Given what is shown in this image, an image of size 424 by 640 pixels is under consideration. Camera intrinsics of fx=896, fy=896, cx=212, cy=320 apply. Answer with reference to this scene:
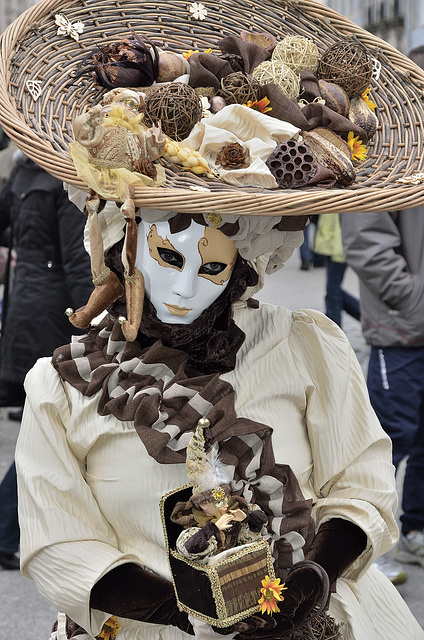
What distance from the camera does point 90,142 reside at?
1562 millimetres

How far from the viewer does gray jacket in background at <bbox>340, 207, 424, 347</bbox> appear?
3.51 m

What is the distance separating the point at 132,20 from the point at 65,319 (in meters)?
2.06

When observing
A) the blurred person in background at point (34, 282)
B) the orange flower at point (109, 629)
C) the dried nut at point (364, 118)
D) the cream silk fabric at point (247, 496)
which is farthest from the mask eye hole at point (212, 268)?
the blurred person in background at point (34, 282)

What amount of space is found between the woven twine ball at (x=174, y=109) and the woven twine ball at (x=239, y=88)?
0.10 metres

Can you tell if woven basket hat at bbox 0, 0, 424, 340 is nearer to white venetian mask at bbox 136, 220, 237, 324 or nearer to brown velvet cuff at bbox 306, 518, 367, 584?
white venetian mask at bbox 136, 220, 237, 324

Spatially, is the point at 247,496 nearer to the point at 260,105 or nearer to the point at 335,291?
the point at 260,105

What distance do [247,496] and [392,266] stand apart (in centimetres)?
197

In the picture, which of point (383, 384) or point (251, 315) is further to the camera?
point (383, 384)

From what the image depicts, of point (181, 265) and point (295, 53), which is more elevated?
point (295, 53)

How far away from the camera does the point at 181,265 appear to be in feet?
5.69

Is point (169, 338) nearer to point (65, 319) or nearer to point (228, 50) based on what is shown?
point (228, 50)

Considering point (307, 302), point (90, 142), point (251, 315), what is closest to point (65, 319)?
point (251, 315)

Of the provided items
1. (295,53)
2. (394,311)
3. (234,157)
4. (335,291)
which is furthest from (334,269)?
(234,157)

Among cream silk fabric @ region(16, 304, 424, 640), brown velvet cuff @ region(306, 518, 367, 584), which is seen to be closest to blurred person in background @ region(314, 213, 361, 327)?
cream silk fabric @ region(16, 304, 424, 640)
